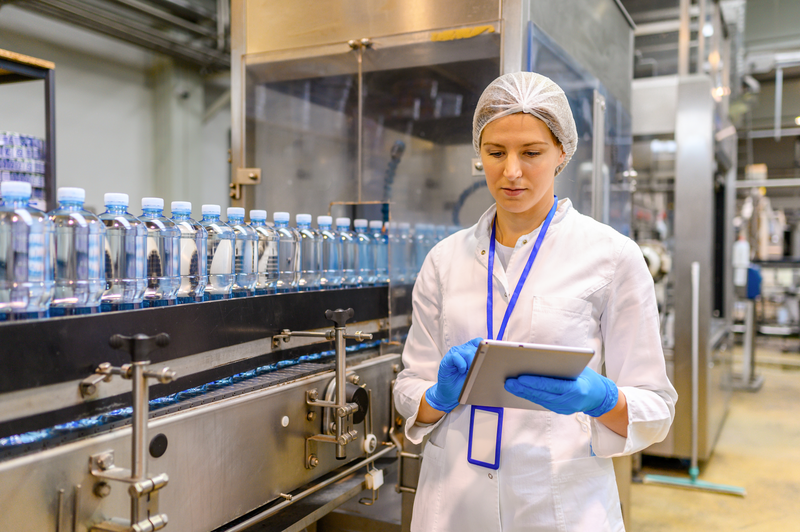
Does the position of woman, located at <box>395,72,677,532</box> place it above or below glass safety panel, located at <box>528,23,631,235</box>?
below

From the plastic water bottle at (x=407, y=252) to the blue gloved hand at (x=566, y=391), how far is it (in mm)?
1247

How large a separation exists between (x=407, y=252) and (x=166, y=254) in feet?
3.32

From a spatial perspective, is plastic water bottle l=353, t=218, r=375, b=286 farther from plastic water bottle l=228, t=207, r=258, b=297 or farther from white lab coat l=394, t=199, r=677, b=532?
white lab coat l=394, t=199, r=677, b=532

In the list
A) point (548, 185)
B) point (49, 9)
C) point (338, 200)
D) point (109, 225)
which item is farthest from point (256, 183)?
point (49, 9)

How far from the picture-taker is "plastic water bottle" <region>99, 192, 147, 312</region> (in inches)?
57.1

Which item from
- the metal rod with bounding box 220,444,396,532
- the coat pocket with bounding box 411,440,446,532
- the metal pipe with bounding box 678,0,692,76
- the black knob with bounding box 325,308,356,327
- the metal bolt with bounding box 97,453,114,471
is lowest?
the metal rod with bounding box 220,444,396,532

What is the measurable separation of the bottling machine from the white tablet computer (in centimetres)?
53

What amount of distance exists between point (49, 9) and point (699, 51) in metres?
4.55

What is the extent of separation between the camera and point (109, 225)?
1.45 meters

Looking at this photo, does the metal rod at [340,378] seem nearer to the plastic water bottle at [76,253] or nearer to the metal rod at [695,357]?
the plastic water bottle at [76,253]

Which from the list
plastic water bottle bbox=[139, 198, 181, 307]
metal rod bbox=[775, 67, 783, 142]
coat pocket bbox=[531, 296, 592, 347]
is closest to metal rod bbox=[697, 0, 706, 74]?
coat pocket bbox=[531, 296, 592, 347]

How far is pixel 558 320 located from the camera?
1.25 m

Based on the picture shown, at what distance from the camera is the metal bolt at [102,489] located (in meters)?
1.07

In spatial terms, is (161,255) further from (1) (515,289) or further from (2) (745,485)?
(2) (745,485)
